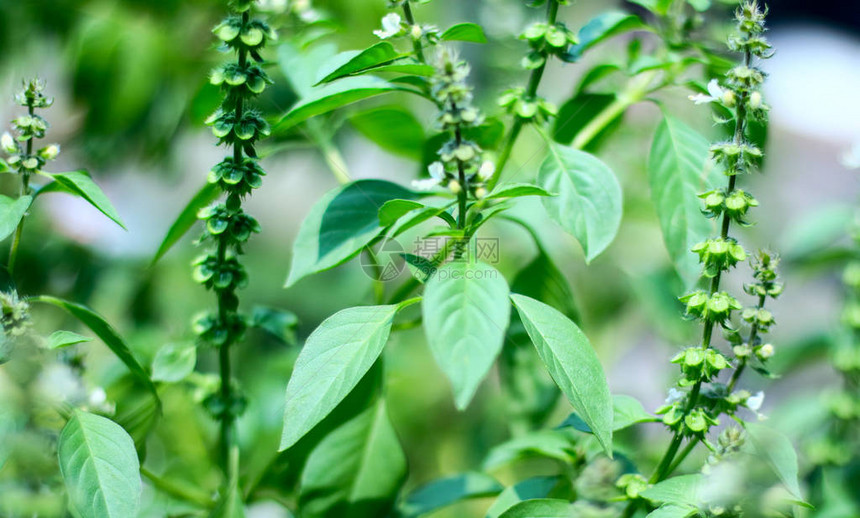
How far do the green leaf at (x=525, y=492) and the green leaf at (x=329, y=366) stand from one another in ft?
0.72

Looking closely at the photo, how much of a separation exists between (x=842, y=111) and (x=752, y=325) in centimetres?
341

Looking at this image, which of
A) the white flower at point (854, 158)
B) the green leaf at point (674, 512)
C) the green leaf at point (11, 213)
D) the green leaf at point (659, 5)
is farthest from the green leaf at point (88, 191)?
the white flower at point (854, 158)

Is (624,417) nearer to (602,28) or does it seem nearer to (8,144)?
(602,28)

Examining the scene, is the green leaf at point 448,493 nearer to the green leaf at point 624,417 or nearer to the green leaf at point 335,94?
the green leaf at point 624,417

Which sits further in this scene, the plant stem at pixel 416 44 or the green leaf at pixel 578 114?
the green leaf at pixel 578 114

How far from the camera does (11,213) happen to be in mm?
613

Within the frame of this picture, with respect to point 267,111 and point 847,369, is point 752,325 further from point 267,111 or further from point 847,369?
point 267,111

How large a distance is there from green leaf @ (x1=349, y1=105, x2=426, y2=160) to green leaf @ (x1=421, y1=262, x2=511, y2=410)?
1.23ft

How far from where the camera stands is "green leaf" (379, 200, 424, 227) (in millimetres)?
576

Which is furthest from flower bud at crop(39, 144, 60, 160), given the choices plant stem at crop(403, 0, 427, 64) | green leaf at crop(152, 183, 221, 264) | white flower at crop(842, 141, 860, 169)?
white flower at crop(842, 141, 860, 169)

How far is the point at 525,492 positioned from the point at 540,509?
4.6 inches

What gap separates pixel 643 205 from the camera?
1439 millimetres

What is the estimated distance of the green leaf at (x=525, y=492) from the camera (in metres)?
0.71

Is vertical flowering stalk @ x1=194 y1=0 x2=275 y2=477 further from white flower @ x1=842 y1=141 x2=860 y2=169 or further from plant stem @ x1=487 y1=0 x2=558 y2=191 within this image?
white flower @ x1=842 y1=141 x2=860 y2=169
